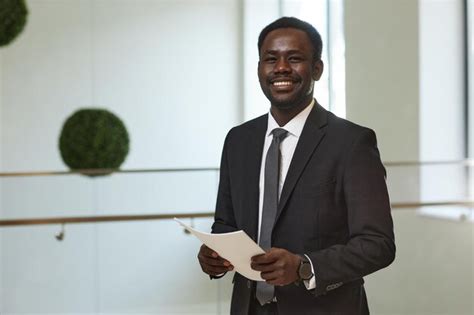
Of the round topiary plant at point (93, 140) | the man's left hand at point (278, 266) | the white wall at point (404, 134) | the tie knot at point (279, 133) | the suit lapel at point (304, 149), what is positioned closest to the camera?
the man's left hand at point (278, 266)

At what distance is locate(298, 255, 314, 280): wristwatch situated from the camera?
56.3 inches

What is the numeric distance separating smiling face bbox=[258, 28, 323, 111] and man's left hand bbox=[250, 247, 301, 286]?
36 cm

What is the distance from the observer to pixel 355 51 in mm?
3342

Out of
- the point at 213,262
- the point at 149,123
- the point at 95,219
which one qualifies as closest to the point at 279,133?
the point at 213,262

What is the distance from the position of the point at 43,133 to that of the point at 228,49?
824 mm

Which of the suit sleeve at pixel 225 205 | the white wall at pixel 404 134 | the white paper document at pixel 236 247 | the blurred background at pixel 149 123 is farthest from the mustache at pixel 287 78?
the white wall at pixel 404 134

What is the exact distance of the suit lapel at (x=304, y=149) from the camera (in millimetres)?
1568

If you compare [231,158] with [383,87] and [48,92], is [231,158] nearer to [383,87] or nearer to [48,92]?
[48,92]

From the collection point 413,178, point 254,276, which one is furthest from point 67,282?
point 254,276

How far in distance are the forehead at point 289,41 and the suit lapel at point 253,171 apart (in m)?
0.19

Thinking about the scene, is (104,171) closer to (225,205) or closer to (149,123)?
(149,123)

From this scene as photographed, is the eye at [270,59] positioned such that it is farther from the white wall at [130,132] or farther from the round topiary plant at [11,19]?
the round topiary plant at [11,19]

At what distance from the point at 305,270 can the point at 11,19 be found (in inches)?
82.7

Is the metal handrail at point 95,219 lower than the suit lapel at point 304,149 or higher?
lower
